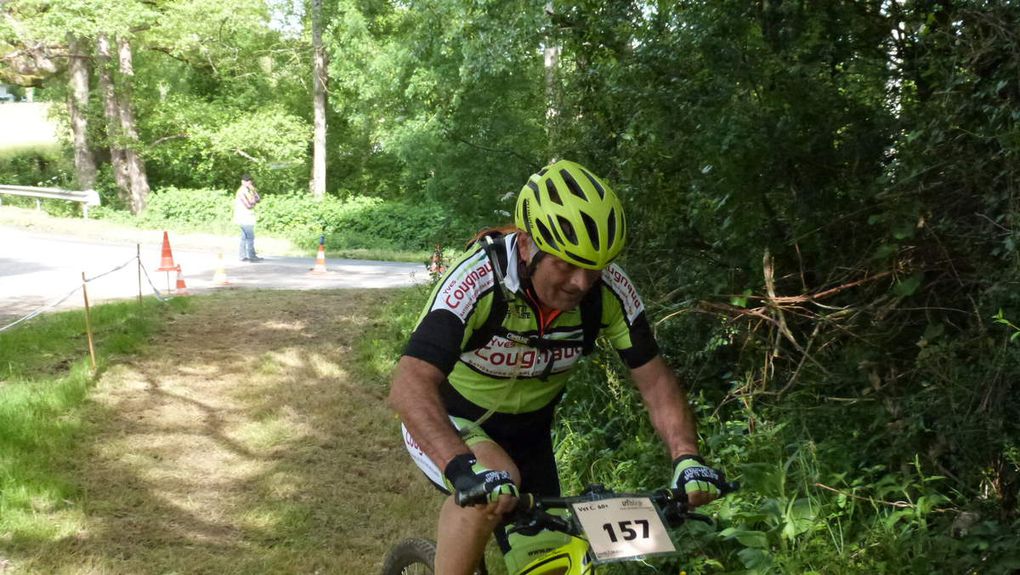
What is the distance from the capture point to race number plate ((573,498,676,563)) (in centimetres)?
283

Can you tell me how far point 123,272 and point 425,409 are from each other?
51.1ft

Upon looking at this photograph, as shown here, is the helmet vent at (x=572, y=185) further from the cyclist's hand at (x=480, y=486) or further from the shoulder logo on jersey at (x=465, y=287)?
the cyclist's hand at (x=480, y=486)

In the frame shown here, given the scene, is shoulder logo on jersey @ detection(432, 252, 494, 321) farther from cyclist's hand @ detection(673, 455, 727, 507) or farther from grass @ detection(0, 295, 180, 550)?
grass @ detection(0, 295, 180, 550)

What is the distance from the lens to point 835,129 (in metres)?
5.20

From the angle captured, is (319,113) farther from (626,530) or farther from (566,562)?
(626,530)

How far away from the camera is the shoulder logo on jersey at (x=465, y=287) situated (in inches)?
129

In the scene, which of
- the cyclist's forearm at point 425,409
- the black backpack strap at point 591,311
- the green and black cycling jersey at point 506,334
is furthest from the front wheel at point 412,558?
the black backpack strap at point 591,311

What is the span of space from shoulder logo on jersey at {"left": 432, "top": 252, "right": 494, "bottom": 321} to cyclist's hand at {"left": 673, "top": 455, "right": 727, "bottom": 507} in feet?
2.82

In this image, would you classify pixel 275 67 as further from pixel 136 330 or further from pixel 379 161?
pixel 136 330

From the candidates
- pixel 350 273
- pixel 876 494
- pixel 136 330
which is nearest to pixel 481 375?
pixel 876 494

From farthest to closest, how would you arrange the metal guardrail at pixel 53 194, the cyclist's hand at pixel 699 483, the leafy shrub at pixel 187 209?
1. the leafy shrub at pixel 187 209
2. the metal guardrail at pixel 53 194
3. the cyclist's hand at pixel 699 483

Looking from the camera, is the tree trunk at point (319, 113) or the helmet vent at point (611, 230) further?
the tree trunk at point (319, 113)

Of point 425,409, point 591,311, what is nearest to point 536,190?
point 591,311

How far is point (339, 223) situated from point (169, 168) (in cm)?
1238
